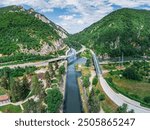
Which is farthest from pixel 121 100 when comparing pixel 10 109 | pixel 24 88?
pixel 10 109

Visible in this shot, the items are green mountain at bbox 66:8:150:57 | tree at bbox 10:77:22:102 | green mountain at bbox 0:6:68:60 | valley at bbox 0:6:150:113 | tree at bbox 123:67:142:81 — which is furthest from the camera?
green mountain at bbox 66:8:150:57

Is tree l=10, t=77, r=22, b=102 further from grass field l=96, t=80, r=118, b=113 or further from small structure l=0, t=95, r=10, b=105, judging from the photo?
grass field l=96, t=80, r=118, b=113

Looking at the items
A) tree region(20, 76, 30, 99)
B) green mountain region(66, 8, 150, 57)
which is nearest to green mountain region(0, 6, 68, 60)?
tree region(20, 76, 30, 99)

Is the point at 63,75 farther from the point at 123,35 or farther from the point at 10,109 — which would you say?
the point at 123,35

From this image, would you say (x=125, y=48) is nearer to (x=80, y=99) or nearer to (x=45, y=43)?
(x=45, y=43)

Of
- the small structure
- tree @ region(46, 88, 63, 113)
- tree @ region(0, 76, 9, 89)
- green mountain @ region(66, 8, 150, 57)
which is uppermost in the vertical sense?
green mountain @ region(66, 8, 150, 57)

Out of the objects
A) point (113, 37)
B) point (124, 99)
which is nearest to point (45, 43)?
point (124, 99)

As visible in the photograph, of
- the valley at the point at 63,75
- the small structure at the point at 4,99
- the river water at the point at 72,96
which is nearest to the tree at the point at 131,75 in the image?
the valley at the point at 63,75
